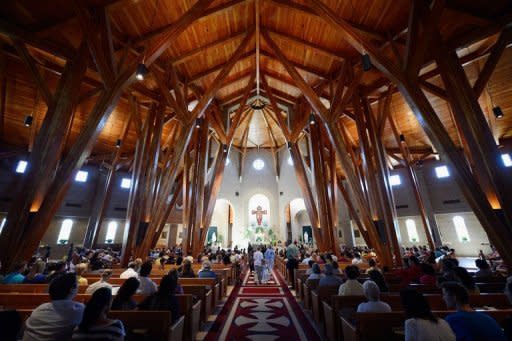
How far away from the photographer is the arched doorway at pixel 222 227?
21156 millimetres

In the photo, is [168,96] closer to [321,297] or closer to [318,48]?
[318,48]

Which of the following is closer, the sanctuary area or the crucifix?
the sanctuary area

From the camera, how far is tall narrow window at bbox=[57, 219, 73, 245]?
14.4 meters

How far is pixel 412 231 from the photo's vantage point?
1645 cm

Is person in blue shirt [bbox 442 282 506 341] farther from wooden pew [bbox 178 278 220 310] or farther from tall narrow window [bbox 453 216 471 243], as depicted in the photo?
tall narrow window [bbox 453 216 471 243]

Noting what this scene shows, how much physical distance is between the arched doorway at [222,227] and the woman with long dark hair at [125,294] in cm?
1801

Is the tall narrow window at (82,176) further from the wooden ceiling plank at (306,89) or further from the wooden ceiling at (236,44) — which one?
the wooden ceiling plank at (306,89)

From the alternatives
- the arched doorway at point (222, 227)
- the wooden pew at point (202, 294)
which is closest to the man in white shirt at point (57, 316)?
the wooden pew at point (202, 294)

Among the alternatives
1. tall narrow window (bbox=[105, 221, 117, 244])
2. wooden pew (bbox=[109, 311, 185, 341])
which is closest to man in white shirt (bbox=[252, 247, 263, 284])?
wooden pew (bbox=[109, 311, 185, 341])

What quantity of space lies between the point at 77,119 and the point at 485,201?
1609cm

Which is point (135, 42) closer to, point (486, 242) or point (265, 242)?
point (265, 242)

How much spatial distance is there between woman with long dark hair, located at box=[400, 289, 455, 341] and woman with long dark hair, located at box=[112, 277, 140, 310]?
2.63 meters

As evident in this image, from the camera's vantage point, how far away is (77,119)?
11.5 meters

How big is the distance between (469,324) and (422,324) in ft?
1.34
